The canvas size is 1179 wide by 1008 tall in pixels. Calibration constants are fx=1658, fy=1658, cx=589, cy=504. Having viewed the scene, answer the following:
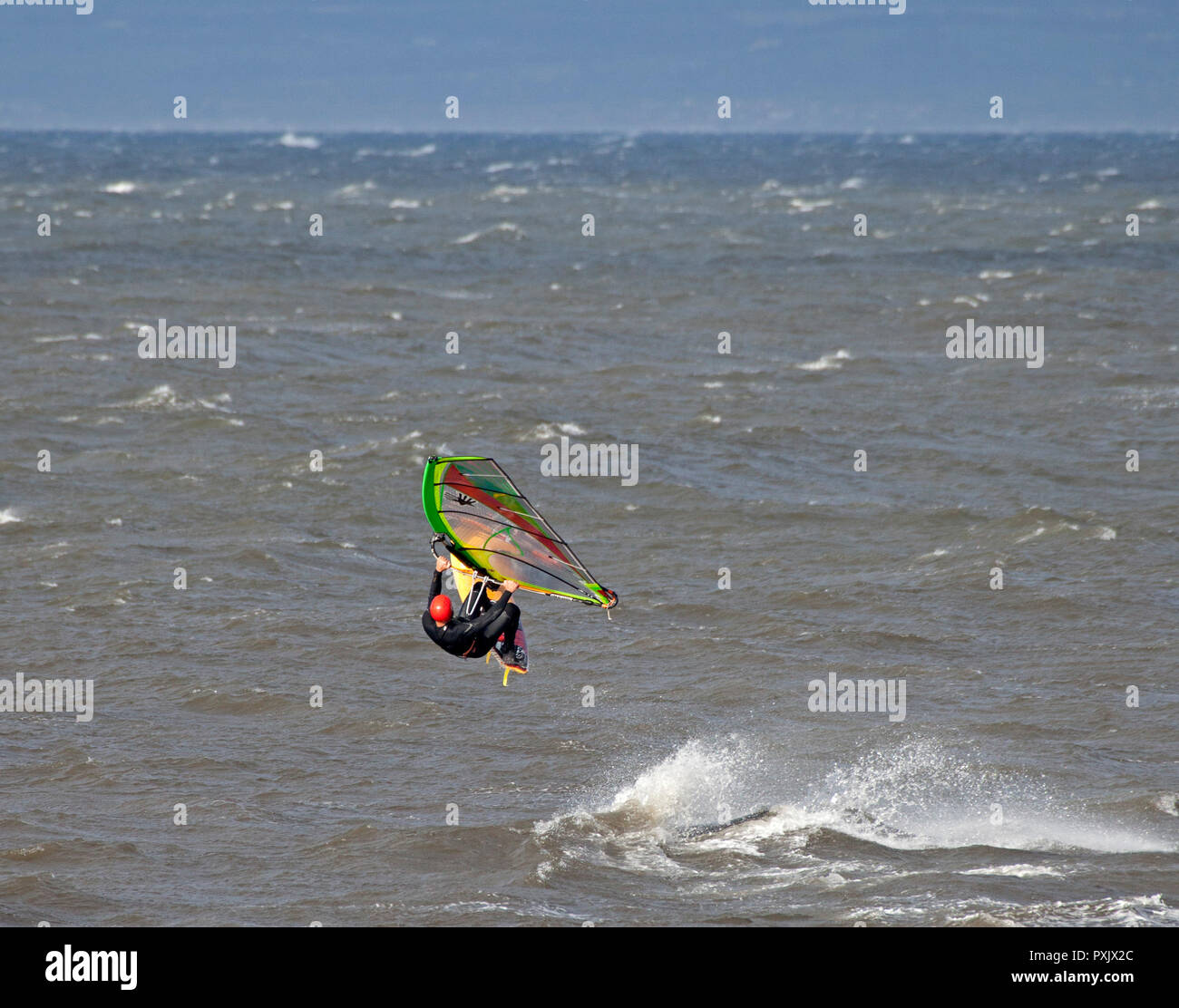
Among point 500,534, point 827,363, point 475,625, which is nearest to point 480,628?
point 475,625

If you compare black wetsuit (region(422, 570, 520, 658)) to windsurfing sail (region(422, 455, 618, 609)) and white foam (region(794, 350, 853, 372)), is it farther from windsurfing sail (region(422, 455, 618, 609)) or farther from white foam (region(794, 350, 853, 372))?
white foam (region(794, 350, 853, 372))

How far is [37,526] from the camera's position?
23875mm

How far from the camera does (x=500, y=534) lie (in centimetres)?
1211

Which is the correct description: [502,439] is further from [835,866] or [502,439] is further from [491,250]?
[491,250]

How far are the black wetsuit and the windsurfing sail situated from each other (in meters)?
0.23

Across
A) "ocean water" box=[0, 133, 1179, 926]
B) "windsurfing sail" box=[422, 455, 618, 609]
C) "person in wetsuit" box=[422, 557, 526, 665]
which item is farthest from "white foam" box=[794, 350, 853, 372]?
"person in wetsuit" box=[422, 557, 526, 665]

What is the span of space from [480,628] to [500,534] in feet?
2.30

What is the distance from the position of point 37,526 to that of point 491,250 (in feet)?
116

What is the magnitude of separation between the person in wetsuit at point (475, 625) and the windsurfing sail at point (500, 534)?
0.20m

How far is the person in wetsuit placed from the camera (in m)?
12.0

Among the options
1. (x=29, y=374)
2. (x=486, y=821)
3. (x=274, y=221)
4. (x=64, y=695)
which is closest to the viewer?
(x=486, y=821)

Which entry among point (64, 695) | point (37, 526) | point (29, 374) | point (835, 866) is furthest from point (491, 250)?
point (835, 866)

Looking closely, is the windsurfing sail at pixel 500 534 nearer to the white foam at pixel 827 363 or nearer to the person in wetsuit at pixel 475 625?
the person in wetsuit at pixel 475 625

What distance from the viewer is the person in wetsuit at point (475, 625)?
12.0 m
